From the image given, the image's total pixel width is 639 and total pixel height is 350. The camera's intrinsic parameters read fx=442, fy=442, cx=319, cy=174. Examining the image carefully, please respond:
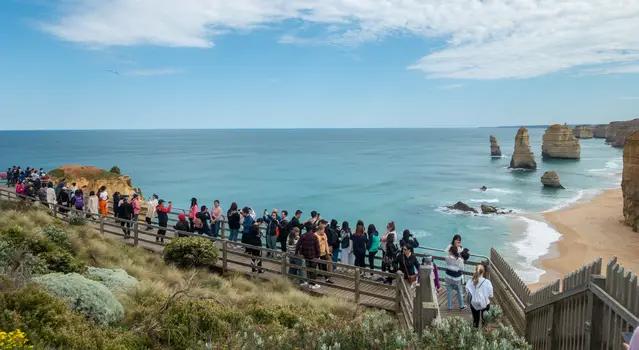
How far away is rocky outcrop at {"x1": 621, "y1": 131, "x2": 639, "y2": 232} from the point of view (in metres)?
33.0

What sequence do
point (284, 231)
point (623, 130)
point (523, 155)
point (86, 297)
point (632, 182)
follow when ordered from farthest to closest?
point (623, 130) → point (523, 155) → point (632, 182) → point (284, 231) → point (86, 297)

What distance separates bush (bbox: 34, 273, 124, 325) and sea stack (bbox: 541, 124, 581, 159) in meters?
108

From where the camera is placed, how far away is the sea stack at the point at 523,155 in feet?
271

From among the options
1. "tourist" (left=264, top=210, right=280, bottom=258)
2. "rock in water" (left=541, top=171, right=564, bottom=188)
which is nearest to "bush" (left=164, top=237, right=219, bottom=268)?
"tourist" (left=264, top=210, right=280, bottom=258)

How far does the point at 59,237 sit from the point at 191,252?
10.4ft

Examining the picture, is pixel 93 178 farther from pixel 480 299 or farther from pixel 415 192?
pixel 415 192

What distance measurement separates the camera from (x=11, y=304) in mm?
5789

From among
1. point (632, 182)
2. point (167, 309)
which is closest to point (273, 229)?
point (167, 309)

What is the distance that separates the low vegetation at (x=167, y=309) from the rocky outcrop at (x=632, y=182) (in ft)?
108

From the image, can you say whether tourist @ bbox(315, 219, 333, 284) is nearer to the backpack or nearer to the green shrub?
the backpack

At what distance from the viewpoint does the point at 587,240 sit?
103ft

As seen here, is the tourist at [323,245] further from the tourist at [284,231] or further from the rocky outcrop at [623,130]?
the rocky outcrop at [623,130]

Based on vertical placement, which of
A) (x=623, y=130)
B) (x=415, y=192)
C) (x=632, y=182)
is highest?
(x=623, y=130)

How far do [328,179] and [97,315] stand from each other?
71818 mm
